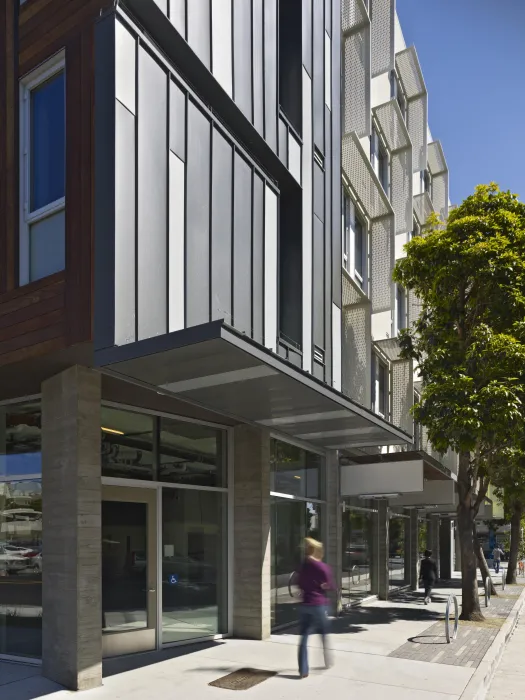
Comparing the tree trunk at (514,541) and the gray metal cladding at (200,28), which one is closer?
the gray metal cladding at (200,28)

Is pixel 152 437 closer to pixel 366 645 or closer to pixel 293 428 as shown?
pixel 293 428

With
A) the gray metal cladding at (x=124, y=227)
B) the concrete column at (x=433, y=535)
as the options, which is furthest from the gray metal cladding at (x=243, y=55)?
the concrete column at (x=433, y=535)

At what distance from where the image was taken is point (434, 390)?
16.5 meters

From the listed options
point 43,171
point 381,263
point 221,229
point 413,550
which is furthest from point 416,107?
point 43,171

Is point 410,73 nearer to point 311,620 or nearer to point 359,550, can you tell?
point 359,550

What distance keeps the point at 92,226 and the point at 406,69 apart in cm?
2279

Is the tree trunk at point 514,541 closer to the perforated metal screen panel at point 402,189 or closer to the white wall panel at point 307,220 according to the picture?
the perforated metal screen panel at point 402,189

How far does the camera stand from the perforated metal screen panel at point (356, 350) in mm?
17906

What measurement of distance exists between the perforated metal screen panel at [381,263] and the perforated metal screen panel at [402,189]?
11.9 ft

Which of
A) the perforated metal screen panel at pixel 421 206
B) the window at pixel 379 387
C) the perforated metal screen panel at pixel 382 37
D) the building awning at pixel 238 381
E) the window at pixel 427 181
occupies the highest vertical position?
the window at pixel 427 181

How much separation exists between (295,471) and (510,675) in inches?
224

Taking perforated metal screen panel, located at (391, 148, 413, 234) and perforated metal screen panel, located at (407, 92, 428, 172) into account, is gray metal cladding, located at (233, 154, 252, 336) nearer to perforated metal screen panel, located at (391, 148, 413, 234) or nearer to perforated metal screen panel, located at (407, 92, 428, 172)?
perforated metal screen panel, located at (391, 148, 413, 234)

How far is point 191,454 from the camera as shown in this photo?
12859mm

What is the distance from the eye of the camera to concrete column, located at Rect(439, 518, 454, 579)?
38562 mm
